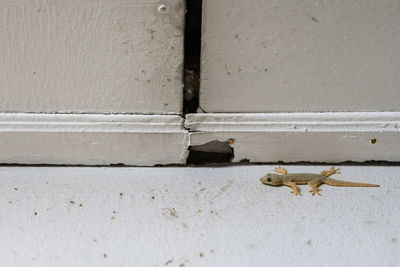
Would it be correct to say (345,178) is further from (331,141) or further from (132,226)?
(132,226)

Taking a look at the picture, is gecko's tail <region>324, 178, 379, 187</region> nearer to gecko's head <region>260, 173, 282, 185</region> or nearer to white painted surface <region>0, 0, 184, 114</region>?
gecko's head <region>260, 173, 282, 185</region>

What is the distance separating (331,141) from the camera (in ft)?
4.86

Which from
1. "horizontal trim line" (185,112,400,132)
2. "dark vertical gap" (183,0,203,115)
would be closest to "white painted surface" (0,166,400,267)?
"horizontal trim line" (185,112,400,132)

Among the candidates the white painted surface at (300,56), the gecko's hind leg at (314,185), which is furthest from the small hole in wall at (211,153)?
the gecko's hind leg at (314,185)

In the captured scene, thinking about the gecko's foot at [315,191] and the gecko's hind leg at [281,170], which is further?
the gecko's hind leg at [281,170]

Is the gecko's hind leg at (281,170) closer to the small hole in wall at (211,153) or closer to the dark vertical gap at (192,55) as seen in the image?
the small hole in wall at (211,153)

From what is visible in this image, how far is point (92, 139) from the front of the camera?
1437 millimetres

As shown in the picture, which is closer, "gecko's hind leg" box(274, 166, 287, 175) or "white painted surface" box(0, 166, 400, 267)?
"white painted surface" box(0, 166, 400, 267)

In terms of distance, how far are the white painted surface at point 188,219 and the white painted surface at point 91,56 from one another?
265 mm

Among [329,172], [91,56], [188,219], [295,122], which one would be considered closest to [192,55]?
[91,56]

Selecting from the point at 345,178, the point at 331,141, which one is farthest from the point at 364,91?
the point at 345,178

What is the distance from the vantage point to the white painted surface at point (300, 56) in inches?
49.7

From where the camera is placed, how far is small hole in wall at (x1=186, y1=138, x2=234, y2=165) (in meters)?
1.49

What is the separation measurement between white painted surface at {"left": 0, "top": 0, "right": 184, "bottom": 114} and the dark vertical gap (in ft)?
0.13
